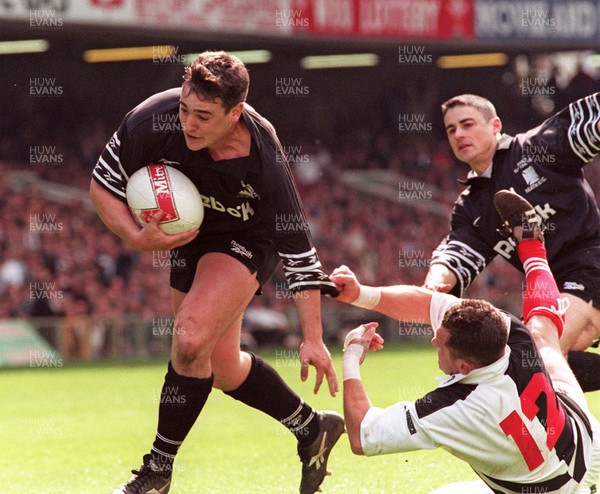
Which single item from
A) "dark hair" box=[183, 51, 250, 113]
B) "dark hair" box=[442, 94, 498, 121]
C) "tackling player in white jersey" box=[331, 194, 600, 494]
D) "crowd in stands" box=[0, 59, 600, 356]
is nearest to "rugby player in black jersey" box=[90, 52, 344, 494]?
"dark hair" box=[183, 51, 250, 113]

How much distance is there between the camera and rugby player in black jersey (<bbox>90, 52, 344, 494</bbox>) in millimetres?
5574

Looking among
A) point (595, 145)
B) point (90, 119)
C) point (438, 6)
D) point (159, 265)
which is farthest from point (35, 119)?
point (595, 145)

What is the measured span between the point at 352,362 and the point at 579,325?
86.3 inches

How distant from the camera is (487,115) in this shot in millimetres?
7449

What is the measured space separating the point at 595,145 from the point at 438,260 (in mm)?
1296

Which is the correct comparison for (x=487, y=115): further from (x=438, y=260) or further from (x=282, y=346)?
(x=282, y=346)

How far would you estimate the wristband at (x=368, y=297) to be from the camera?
6.36 metres

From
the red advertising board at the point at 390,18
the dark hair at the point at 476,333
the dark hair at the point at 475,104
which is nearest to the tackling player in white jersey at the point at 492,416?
the dark hair at the point at 476,333

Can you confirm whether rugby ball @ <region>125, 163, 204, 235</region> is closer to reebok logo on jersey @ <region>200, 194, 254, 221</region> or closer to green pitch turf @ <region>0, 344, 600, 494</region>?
reebok logo on jersey @ <region>200, 194, 254, 221</region>

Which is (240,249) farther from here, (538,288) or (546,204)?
(546,204)

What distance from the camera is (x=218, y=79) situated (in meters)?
5.46

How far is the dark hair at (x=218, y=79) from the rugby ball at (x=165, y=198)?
53 cm

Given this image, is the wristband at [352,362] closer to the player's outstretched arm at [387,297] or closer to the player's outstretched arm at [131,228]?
the player's outstretched arm at [387,297]

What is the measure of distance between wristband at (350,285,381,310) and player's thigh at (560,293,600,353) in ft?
4.18
